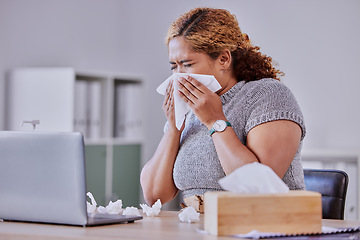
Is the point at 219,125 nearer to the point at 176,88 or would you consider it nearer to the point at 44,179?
the point at 176,88

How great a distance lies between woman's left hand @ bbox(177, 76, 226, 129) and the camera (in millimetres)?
1583

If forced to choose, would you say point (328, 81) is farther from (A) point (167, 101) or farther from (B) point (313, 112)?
(A) point (167, 101)

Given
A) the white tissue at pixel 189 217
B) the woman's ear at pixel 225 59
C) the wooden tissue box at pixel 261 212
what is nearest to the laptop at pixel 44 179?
the white tissue at pixel 189 217

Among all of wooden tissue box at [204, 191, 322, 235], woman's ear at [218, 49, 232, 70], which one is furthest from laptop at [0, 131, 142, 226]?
woman's ear at [218, 49, 232, 70]

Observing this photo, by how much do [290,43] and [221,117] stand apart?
7.29 feet

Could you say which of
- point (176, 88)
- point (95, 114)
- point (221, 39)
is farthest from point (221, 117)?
point (95, 114)

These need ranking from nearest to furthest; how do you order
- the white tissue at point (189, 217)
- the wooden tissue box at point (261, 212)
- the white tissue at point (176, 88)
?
the wooden tissue box at point (261, 212), the white tissue at point (189, 217), the white tissue at point (176, 88)

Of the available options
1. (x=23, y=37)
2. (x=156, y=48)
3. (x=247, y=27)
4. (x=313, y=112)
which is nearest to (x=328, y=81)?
(x=313, y=112)

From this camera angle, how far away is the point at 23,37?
3449 millimetres

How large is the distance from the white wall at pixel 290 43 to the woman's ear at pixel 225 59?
1945 millimetres

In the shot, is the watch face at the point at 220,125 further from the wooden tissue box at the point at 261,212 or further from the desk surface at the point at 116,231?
the wooden tissue box at the point at 261,212

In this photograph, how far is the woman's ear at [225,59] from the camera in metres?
1.76

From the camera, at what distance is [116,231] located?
122cm

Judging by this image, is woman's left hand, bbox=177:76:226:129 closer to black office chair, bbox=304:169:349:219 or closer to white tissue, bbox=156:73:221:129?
white tissue, bbox=156:73:221:129
